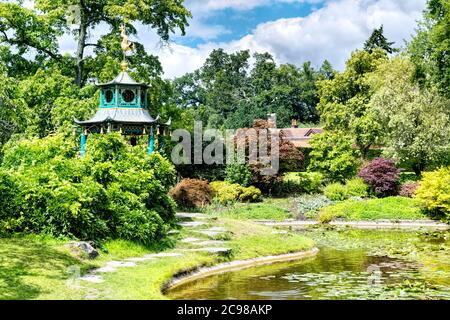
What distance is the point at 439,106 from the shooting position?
32188 mm

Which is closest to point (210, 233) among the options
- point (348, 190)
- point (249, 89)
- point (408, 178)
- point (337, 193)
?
point (337, 193)

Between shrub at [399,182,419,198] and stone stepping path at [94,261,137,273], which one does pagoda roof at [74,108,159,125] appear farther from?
shrub at [399,182,419,198]

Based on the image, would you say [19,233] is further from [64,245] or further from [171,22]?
[171,22]

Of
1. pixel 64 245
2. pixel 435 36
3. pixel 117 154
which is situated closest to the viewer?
pixel 64 245

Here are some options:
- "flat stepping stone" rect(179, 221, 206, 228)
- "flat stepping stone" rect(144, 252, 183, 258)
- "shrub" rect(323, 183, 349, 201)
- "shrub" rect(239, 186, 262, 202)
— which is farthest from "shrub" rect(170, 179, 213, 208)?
"flat stepping stone" rect(144, 252, 183, 258)

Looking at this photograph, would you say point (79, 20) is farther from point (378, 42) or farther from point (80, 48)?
point (378, 42)

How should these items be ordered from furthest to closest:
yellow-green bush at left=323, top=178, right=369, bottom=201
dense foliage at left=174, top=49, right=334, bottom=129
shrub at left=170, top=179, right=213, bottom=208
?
dense foliage at left=174, top=49, right=334, bottom=129
yellow-green bush at left=323, top=178, right=369, bottom=201
shrub at left=170, top=179, right=213, bottom=208

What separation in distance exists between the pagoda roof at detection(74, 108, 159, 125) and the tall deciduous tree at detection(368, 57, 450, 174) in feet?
53.8

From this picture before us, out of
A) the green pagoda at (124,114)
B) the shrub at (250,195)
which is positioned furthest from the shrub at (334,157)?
the green pagoda at (124,114)

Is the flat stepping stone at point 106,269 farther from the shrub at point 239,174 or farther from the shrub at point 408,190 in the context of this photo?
the shrub at point 408,190

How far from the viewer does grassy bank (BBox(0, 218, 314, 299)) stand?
9.10m
